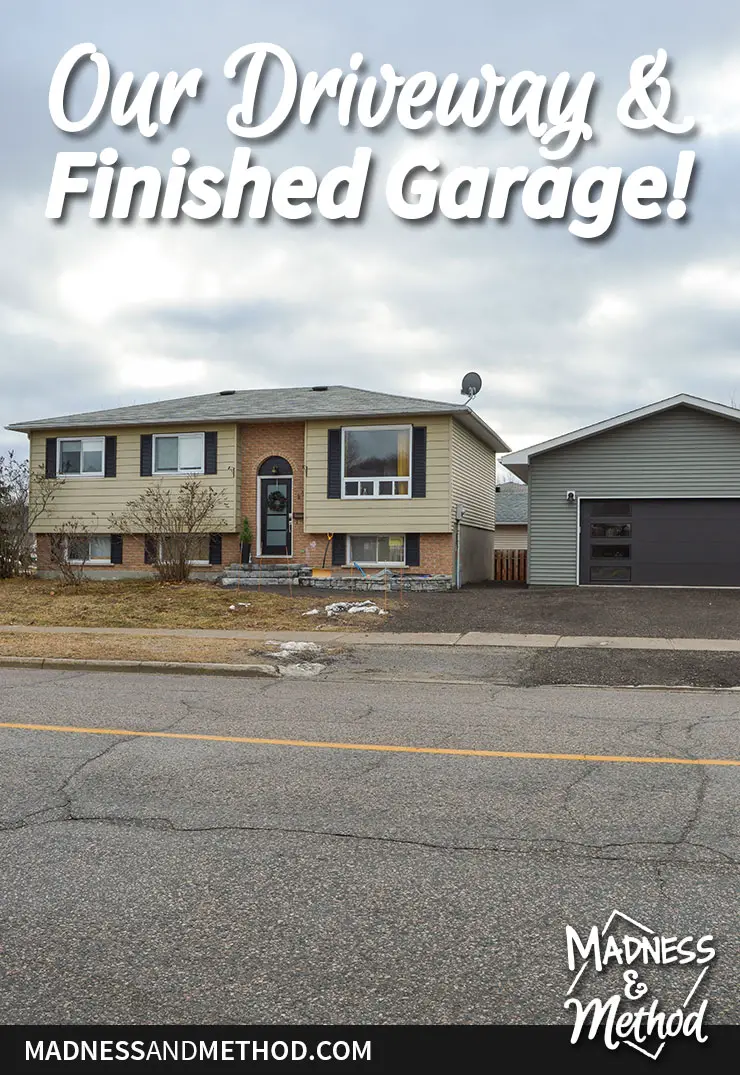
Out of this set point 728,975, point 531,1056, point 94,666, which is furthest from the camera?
point 94,666

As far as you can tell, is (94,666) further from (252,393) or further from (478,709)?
(252,393)

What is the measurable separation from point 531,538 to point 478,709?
16855mm

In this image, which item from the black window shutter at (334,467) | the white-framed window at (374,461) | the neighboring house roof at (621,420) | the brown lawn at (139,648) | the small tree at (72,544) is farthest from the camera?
the small tree at (72,544)

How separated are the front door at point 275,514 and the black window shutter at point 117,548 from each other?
4.42 metres

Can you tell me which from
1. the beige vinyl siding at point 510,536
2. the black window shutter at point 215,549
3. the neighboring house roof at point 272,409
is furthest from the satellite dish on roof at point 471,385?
the beige vinyl siding at point 510,536

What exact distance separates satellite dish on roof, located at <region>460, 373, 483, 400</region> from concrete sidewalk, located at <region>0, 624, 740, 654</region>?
564 inches

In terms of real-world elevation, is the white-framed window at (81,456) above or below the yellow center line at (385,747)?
above

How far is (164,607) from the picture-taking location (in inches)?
806

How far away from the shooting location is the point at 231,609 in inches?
791

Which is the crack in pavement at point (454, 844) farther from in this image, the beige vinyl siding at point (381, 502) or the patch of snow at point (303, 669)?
the beige vinyl siding at point (381, 502)

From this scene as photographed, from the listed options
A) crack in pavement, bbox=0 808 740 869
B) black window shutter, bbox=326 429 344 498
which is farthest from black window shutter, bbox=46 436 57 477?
crack in pavement, bbox=0 808 740 869

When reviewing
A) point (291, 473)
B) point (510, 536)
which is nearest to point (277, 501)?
point (291, 473)

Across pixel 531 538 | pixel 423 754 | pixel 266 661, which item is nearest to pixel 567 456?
pixel 531 538

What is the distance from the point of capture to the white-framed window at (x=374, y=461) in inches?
1028
